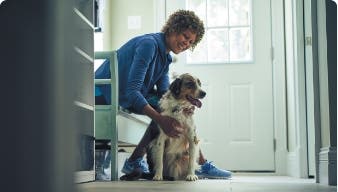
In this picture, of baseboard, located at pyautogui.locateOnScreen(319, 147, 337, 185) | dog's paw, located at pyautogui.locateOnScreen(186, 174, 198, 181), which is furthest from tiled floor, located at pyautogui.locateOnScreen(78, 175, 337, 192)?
dog's paw, located at pyautogui.locateOnScreen(186, 174, 198, 181)

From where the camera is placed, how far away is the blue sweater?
1.38 m

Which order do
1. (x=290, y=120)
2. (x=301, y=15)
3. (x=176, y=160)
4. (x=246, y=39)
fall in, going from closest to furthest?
(x=176, y=160) → (x=301, y=15) → (x=246, y=39) → (x=290, y=120)

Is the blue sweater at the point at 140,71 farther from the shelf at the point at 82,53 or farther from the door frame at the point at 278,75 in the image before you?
the shelf at the point at 82,53

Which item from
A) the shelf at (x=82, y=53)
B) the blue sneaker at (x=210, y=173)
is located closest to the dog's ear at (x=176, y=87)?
the blue sneaker at (x=210, y=173)

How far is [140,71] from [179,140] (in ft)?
0.72

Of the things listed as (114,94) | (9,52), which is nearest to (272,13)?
(114,94)

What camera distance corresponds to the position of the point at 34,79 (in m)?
0.11

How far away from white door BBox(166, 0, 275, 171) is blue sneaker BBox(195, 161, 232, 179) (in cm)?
35

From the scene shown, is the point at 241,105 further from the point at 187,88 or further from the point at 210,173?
the point at 187,88

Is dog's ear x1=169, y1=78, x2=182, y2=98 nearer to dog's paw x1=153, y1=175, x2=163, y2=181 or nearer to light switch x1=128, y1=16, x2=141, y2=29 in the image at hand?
dog's paw x1=153, y1=175, x2=163, y2=181

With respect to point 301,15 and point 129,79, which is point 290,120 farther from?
point 129,79

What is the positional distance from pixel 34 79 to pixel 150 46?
127 cm

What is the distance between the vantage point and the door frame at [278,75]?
1.75 m

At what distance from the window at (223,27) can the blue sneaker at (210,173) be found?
0.38m
